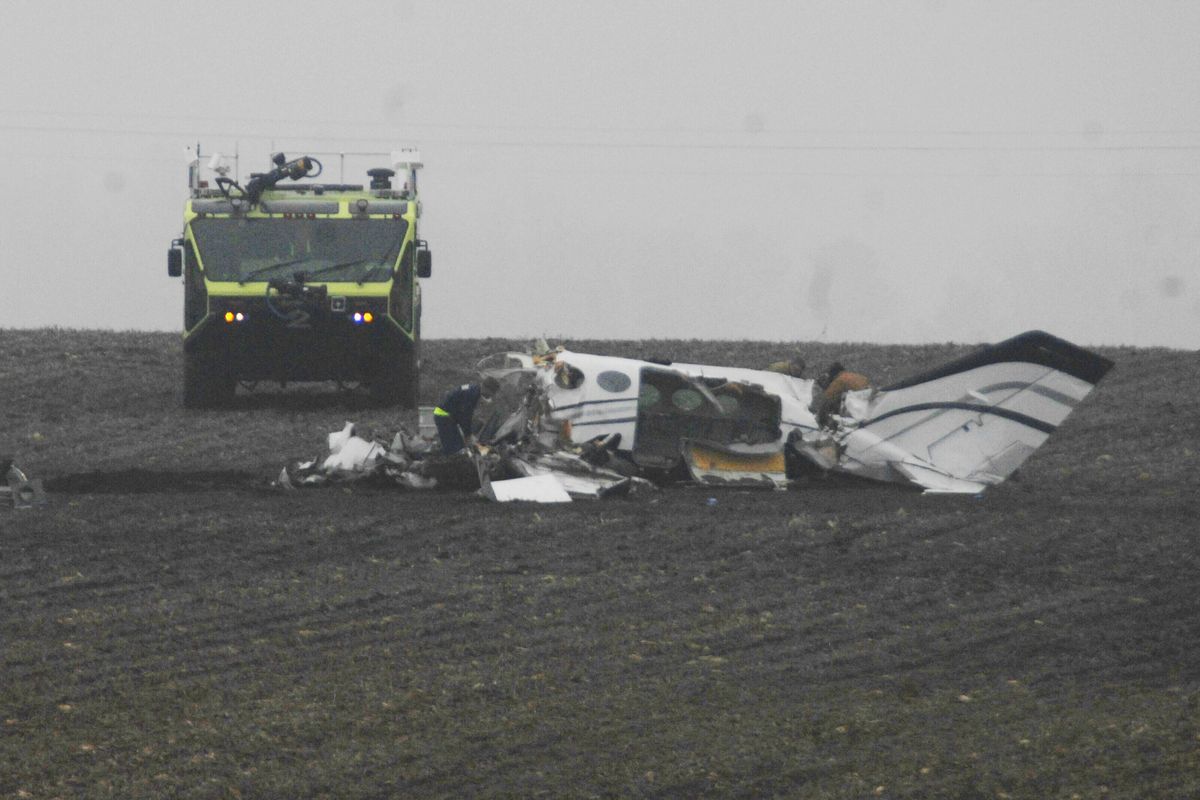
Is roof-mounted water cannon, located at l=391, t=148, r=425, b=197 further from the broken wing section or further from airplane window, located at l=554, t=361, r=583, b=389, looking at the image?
the broken wing section

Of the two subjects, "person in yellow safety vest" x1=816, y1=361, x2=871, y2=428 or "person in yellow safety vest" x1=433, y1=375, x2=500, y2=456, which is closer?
"person in yellow safety vest" x1=433, y1=375, x2=500, y2=456

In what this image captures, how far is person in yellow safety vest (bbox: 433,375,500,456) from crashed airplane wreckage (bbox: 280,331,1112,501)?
198 millimetres

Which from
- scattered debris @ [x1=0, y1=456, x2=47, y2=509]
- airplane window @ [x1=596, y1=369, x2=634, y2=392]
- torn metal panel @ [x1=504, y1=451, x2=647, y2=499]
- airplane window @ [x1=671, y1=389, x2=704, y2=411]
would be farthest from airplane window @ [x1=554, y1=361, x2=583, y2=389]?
scattered debris @ [x1=0, y1=456, x2=47, y2=509]

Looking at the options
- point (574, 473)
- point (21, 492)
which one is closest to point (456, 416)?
point (574, 473)

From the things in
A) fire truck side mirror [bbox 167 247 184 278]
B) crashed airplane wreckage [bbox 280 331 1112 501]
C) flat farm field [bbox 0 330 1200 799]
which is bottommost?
flat farm field [bbox 0 330 1200 799]

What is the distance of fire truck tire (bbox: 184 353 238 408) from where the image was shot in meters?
27.0

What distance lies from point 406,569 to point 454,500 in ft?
10.2

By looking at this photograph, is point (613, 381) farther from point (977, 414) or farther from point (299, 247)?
point (299, 247)

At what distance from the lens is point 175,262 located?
87.2ft

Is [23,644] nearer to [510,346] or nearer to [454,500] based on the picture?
[454,500]

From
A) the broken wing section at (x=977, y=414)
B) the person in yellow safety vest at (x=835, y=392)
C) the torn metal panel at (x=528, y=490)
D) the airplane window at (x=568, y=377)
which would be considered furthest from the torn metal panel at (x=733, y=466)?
the torn metal panel at (x=528, y=490)

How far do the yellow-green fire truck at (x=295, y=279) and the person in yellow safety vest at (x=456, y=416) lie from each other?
6154 mm

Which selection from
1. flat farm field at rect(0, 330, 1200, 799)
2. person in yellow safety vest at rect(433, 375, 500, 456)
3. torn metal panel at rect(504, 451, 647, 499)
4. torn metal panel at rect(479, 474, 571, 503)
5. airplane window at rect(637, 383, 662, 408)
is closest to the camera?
flat farm field at rect(0, 330, 1200, 799)

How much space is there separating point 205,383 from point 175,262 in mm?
1851
